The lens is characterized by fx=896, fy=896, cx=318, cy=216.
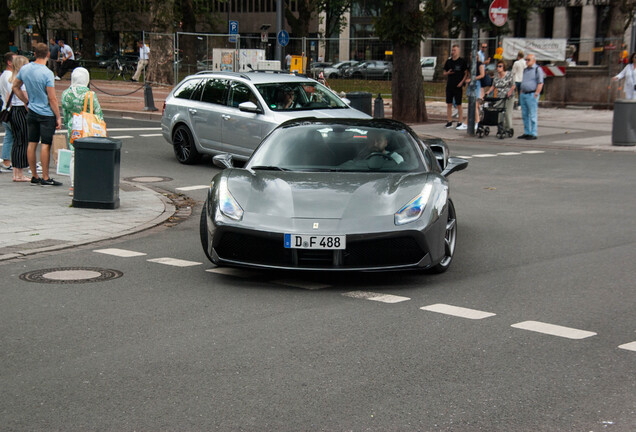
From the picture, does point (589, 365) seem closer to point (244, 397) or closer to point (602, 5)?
point (244, 397)

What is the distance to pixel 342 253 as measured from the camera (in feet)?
22.8

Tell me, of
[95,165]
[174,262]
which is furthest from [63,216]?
[174,262]

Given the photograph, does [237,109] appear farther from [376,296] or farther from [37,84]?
[376,296]

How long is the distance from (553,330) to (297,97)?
10493 millimetres

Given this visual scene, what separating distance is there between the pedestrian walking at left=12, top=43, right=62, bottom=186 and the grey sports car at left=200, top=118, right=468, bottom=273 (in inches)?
203

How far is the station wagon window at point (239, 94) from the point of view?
51.4ft

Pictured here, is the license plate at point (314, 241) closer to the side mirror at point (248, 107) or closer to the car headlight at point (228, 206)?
the car headlight at point (228, 206)

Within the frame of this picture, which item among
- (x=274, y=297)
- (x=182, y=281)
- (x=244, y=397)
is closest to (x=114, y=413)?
(x=244, y=397)

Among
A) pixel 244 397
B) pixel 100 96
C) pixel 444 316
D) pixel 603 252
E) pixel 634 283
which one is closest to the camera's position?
pixel 244 397

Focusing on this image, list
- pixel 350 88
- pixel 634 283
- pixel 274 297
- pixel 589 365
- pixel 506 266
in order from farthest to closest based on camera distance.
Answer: pixel 350 88 < pixel 506 266 < pixel 634 283 < pixel 274 297 < pixel 589 365

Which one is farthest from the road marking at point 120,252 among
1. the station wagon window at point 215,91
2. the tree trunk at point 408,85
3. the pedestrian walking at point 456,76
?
the tree trunk at point 408,85

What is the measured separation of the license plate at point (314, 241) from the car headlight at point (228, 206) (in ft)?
1.73

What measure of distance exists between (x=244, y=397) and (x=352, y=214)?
2713 mm

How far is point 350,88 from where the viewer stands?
38562mm
